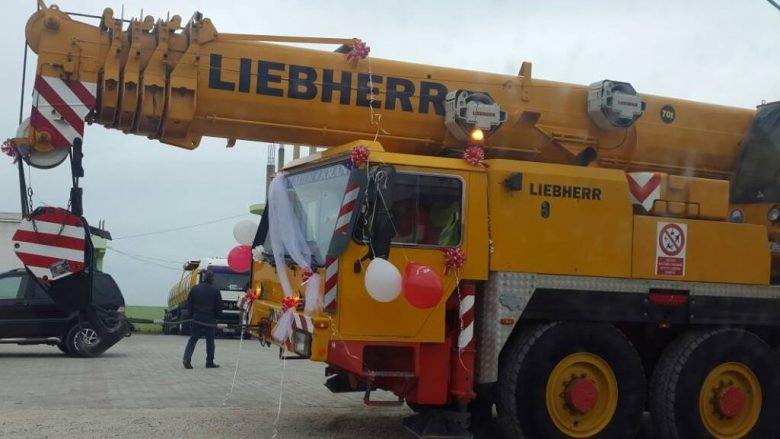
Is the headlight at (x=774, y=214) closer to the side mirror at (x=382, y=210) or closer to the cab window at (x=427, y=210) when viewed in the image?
the cab window at (x=427, y=210)

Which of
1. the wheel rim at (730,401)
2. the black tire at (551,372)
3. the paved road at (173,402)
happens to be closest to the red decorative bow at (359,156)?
the black tire at (551,372)

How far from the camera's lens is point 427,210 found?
736 cm

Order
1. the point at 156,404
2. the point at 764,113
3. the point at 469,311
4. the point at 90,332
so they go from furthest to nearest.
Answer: the point at 90,332 → the point at 156,404 → the point at 764,113 → the point at 469,311

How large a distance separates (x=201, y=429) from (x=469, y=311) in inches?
116

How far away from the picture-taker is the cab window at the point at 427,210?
7273 mm

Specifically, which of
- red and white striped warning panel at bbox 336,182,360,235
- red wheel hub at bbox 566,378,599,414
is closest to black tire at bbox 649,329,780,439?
red wheel hub at bbox 566,378,599,414

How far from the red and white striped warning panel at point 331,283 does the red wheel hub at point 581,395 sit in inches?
88.3

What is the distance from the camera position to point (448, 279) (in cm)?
727

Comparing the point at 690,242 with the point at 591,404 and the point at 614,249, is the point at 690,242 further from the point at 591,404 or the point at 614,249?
the point at 591,404

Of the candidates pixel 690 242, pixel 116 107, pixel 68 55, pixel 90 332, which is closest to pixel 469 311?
pixel 690 242

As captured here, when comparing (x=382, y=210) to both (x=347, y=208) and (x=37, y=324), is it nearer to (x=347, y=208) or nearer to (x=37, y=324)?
(x=347, y=208)

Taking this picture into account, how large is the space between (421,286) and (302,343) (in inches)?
45.1

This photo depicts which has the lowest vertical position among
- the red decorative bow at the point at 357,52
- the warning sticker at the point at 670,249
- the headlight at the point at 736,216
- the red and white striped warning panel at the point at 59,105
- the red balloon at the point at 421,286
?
the red balloon at the point at 421,286

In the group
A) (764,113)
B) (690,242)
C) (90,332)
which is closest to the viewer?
(690,242)
